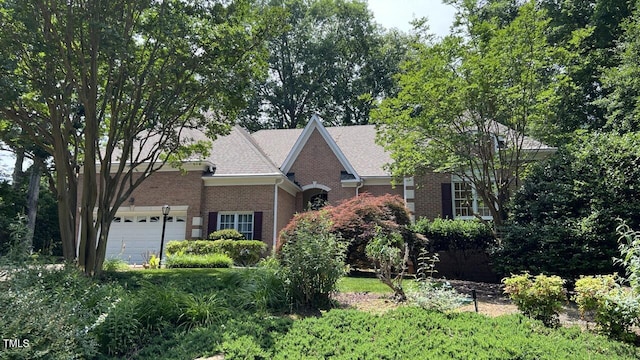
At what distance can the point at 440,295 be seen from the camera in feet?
22.8

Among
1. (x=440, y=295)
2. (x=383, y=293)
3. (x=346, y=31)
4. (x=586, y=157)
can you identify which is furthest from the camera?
(x=346, y=31)

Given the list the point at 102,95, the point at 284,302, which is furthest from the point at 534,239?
the point at 102,95

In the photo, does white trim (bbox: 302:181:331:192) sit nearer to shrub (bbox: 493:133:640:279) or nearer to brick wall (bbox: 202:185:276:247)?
brick wall (bbox: 202:185:276:247)

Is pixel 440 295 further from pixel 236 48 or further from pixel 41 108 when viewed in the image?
pixel 41 108

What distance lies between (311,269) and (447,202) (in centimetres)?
1178

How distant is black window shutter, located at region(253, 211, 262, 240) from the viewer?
18000 millimetres

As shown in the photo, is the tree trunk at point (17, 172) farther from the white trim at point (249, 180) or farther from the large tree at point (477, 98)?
the large tree at point (477, 98)

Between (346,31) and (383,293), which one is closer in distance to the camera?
(383,293)

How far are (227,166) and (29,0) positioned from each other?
10.5 metres

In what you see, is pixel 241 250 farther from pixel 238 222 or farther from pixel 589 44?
pixel 589 44

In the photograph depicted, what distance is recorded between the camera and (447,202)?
17656 millimetres

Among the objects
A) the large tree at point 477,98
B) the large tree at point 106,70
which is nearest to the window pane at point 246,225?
the large tree at point 106,70

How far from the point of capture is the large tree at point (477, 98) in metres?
10.6

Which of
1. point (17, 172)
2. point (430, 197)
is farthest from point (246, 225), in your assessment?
point (17, 172)
